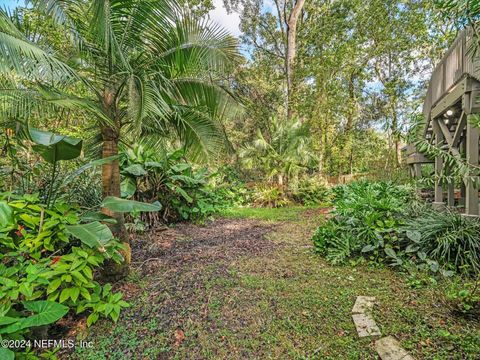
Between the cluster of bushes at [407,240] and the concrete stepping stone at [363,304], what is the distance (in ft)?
2.13

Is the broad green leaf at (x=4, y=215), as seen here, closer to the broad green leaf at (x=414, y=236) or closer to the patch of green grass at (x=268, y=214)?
the broad green leaf at (x=414, y=236)

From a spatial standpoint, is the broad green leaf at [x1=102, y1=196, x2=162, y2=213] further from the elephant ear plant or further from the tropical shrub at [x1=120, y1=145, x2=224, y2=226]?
the tropical shrub at [x1=120, y1=145, x2=224, y2=226]

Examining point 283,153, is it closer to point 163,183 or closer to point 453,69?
point 163,183

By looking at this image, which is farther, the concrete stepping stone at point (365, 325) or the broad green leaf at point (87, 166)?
the broad green leaf at point (87, 166)

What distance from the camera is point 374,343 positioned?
5.78ft

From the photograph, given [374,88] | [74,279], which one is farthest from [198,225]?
[374,88]

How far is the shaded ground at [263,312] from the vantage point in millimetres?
1753

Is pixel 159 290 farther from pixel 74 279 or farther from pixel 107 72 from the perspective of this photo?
pixel 107 72

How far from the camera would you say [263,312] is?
2174mm

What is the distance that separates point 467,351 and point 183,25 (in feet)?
12.7

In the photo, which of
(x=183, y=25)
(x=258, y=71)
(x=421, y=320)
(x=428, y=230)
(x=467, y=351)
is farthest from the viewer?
(x=258, y=71)

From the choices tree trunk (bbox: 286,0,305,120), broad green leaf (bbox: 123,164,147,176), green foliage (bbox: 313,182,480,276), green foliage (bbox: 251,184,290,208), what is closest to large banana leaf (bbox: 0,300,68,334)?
broad green leaf (bbox: 123,164,147,176)

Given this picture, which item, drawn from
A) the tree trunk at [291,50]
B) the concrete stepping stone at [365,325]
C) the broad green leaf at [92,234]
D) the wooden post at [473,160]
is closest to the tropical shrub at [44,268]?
the broad green leaf at [92,234]

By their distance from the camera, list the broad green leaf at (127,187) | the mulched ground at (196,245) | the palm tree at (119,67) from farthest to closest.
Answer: the broad green leaf at (127,187) → the mulched ground at (196,245) → the palm tree at (119,67)
